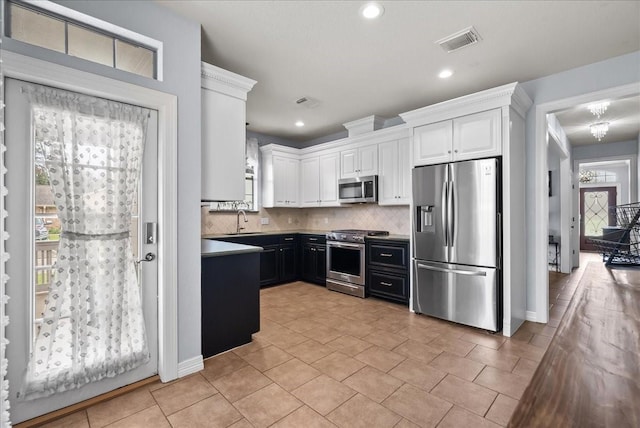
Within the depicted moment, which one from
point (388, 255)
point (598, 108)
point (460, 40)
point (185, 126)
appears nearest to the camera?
point (185, 126)

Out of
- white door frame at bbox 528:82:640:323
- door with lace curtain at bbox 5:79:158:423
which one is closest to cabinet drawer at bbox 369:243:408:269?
white door frame at bbox 528:82:640:323

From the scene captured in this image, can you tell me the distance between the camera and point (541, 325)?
328 cm

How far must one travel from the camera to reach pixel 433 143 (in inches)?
138

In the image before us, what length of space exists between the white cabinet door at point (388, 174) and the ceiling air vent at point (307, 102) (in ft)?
3.88

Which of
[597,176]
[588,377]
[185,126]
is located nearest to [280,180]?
[185,126]

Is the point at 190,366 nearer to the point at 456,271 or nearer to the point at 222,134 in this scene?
the point at 222,134

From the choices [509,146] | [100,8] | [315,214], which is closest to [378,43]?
[509,146]

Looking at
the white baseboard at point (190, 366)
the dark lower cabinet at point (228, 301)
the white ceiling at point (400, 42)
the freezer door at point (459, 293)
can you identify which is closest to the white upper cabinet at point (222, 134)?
the white ceiling at point (400, 42)

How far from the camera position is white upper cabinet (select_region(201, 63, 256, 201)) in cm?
257

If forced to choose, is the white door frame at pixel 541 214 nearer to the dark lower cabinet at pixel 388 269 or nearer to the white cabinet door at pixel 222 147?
the dark lower cabinet at pixel 388 269

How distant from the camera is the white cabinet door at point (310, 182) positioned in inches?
219

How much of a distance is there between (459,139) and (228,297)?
289 cm

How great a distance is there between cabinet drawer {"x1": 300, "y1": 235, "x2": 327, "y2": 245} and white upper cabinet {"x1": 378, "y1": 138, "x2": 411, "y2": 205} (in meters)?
1.14

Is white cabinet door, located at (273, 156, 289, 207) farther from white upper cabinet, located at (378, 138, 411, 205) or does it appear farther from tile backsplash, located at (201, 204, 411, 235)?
white upper cabinet, located at (378, 138, 411, 205)
